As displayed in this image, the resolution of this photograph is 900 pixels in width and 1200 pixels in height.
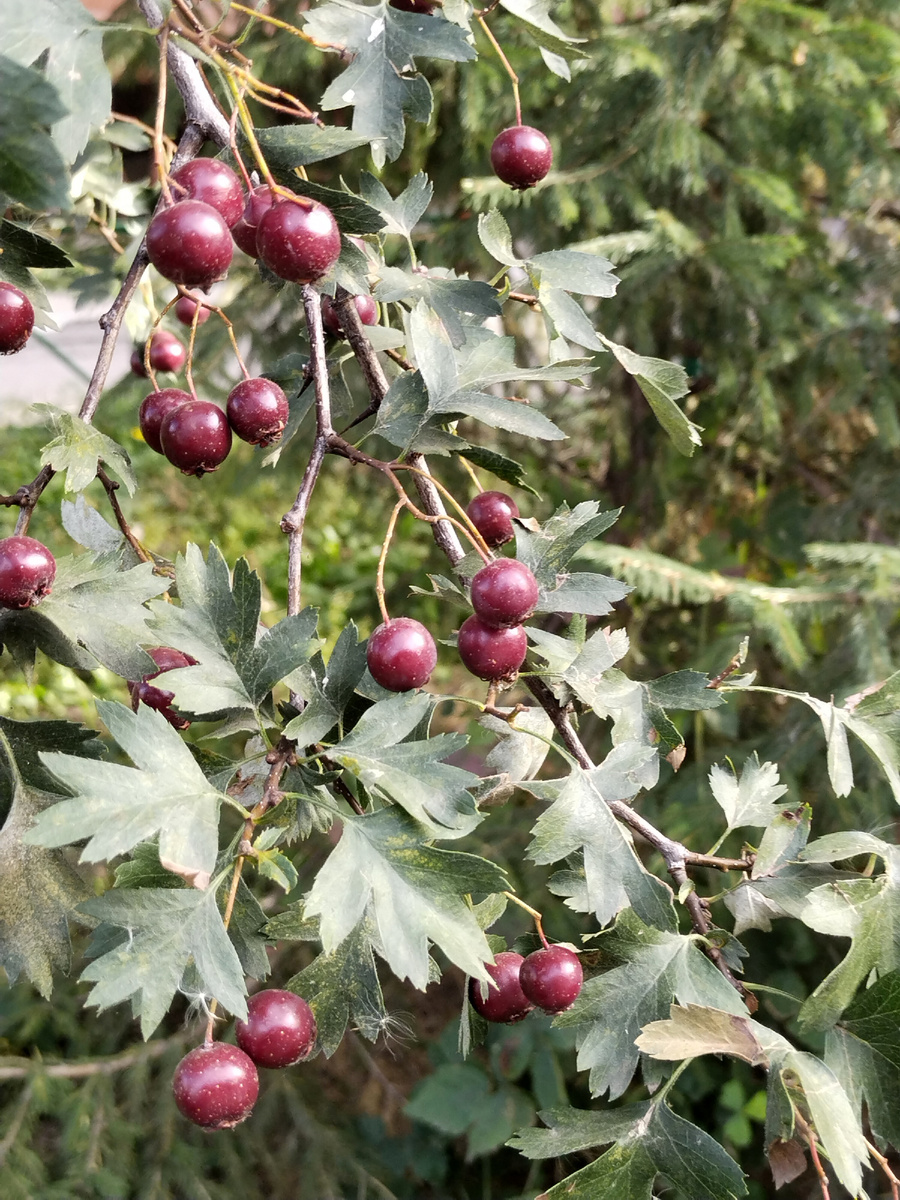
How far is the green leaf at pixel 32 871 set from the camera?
0.58 m

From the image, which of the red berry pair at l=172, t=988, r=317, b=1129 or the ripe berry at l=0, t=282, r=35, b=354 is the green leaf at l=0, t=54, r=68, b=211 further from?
the red berry pair at l=172, t=988, r=317, b=1129

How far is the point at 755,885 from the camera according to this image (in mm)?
630

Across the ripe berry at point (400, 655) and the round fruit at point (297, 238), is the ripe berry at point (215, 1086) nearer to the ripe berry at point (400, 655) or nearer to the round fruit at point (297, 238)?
the ripe berry at point (400, 655)

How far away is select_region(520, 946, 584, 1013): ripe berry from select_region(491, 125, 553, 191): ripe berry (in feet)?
1.83

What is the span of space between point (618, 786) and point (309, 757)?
189 millimetres

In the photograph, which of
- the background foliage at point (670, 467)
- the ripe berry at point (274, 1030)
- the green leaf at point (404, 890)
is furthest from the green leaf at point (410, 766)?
the background foliage at point (670, 467)

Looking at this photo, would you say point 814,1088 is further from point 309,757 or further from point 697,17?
point 697,17

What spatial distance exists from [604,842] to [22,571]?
0.37 m

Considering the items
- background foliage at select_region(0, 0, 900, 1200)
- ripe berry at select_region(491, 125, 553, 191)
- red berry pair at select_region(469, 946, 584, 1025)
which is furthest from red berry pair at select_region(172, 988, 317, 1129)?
background foliage at select_region(0, 0, 900, 1200)

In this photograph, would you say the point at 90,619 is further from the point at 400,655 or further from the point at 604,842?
the point at 604,842

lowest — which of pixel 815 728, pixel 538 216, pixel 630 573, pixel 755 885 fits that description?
pixel 815 728

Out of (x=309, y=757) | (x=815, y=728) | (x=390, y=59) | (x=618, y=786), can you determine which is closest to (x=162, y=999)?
(x=309, y=757)

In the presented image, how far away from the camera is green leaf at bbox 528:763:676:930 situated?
1.86 feet

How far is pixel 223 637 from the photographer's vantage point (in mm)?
543
